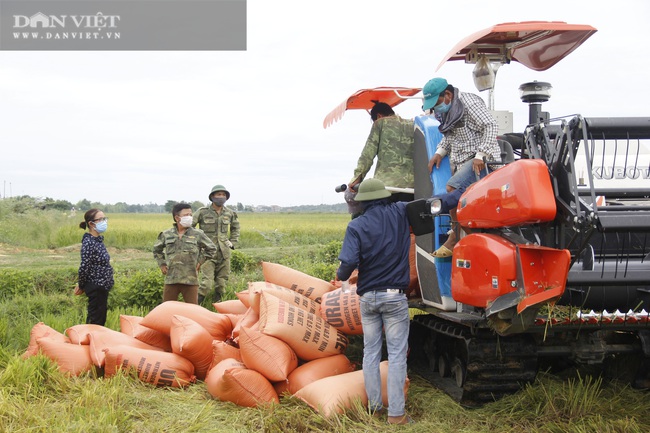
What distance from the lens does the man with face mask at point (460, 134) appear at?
5.20 meters

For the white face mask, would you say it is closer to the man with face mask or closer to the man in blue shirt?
the man in blue shirt

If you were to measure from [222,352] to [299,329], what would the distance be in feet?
2.41

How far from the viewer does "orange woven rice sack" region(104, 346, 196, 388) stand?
5820 millimetres

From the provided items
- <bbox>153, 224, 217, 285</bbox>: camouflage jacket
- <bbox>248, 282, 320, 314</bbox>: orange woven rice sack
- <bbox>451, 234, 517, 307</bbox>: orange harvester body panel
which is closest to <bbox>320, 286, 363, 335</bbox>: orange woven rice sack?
<bbox>248, 282, 320, 314</bbox>: orange woven rice sack

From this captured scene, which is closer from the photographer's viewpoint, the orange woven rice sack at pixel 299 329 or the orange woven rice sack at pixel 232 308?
the orange woven rice sack at pixel 299 329

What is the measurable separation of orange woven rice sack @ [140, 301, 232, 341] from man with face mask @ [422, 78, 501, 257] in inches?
95.9

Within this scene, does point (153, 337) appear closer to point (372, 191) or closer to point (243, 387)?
point (243, 387)

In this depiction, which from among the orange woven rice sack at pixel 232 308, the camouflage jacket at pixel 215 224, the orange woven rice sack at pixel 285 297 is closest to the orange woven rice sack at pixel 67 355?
the orange woven rice sack at pixel 285 297

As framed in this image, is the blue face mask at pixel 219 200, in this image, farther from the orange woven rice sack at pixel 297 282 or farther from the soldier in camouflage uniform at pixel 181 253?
the orange woven rice sack at pixel 297 282

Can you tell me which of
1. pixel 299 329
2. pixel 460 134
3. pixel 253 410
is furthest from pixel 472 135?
pixel 253 410

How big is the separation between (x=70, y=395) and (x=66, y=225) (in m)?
19.7

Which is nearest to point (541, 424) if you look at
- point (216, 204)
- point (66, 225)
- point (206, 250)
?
point (206, 250)

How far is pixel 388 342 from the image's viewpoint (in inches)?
199

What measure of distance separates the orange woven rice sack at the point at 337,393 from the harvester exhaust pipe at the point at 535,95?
3.10 metres
